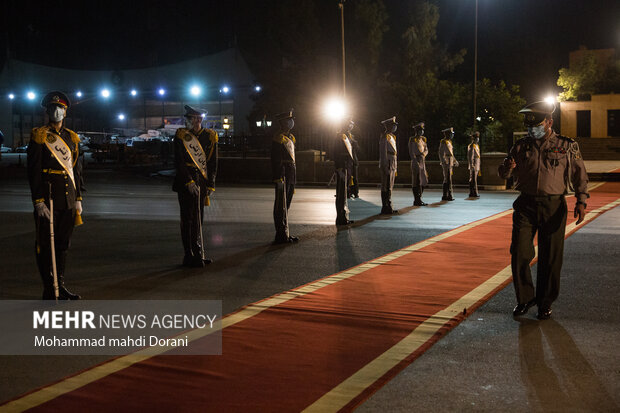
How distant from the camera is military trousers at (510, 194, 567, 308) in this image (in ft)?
21.3

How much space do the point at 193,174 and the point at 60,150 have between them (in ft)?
7.21

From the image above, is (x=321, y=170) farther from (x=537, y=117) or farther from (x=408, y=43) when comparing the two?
(x=537, y=117)

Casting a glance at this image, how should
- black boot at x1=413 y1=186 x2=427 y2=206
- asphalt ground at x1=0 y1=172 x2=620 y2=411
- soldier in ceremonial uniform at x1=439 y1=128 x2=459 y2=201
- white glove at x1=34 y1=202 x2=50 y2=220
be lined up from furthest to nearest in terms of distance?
soldier in ceremonial uniform at x1=439 y1=128 x2=459 y2=201 → black boot at x1=413 y1=186 x2=427 y2=206 → white glove at x1=34 y1=202 x2=50 y2=220 → asphalt ground at x1=0 y1=172 x2=620 y2=411

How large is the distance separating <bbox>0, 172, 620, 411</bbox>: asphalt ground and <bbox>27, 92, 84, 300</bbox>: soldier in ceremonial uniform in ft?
2.17

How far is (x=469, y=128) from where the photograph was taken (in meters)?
34.5

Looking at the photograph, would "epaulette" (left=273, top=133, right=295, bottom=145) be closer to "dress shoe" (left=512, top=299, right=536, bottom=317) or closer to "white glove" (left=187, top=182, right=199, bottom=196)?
"white glove" (left=187, top=182, right=199, bottom=196)

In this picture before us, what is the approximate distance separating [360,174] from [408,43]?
1019 cm

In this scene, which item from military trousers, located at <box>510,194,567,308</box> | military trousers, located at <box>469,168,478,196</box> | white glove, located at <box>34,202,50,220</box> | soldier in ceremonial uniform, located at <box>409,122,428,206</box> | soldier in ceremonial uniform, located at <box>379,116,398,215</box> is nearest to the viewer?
military trousers, located at <box>510,194,567,308</box>

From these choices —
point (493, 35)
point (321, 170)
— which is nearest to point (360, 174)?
point (321, 170)

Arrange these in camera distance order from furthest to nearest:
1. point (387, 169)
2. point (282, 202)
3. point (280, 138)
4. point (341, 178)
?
point (387, 169), point (341, 178), point (280, 138), point (282, 202)

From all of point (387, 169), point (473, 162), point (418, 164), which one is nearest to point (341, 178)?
point (387, 169)

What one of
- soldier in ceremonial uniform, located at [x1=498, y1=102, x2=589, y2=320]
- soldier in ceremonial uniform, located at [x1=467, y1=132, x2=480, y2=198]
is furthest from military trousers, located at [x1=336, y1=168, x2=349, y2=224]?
soldier in ceremonial uniform, located at [x1=467, y1=132, x2=480, y2=198]

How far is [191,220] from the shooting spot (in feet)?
30.0

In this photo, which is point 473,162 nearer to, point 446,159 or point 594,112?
point 446,159
